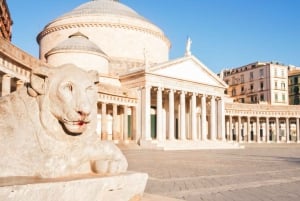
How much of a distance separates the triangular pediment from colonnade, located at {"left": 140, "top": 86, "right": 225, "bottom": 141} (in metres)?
1.84

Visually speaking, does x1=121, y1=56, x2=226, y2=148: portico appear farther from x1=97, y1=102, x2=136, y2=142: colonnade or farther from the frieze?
x1=97, y1=102, x2=136, y2=142: colonnade

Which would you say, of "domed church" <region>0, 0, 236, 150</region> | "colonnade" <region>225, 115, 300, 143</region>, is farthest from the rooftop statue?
"colonnade" <region>225, 115, 300, 143</region>

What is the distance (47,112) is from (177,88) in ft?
132

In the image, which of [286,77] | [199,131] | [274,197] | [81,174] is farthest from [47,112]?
[286,77]

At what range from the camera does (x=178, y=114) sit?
1940 inches

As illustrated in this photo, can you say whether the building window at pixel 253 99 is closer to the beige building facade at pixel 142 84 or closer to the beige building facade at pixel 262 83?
the beige building facade at pixel 262 83

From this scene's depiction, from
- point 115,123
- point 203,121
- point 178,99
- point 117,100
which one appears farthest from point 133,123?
point 203,121

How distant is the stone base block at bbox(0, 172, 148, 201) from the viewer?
11.9 ft

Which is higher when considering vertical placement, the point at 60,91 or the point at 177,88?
the point at 177,88

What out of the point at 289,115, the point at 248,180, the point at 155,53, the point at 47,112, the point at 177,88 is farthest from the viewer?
the point at 289,115

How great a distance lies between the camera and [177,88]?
44375 millimetres

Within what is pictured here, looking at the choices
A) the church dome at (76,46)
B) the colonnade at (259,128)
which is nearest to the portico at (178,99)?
the church dome at (76,46)

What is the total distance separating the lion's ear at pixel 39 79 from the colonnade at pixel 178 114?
35875mm

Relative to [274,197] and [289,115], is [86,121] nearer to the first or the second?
[274,197]
